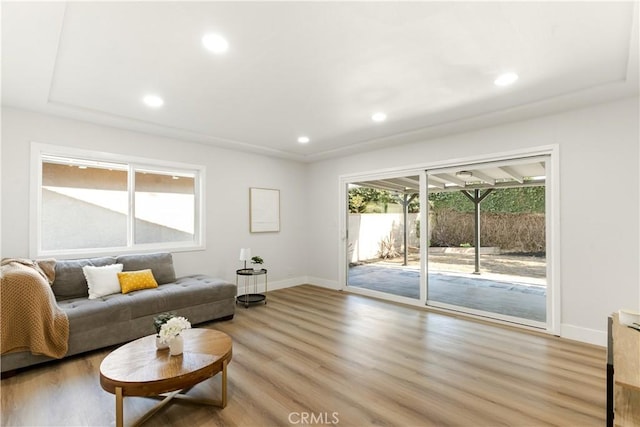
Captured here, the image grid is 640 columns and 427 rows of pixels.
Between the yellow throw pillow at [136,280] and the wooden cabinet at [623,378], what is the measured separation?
4137 millimetres

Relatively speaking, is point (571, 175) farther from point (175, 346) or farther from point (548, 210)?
point (175, 346)

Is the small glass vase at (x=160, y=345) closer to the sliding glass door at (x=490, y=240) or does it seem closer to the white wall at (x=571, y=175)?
the white wall at (x=571, y=175)

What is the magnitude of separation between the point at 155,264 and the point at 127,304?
0.87 metres

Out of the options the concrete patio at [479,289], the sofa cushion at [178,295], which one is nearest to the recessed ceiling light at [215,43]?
the sofa cushion at [178,295]

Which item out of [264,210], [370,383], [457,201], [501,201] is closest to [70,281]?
[264,210]

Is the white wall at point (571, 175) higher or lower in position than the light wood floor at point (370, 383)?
higher

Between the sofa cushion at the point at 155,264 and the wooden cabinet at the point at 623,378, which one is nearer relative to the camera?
the wooden cabinet at the point at 623,378

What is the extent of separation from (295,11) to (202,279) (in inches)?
140

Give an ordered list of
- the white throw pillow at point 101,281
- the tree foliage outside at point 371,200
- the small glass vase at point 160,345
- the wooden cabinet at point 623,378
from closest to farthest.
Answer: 1. the wooden cabinet at point 623,378
2. the small glass vase at point 160,345
3. the white throw pillow at point 101,281
4. the tree foliage outside at point 371,200

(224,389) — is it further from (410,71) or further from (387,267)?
(387,267)

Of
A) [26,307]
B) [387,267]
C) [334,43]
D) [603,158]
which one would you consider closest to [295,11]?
[334,43]

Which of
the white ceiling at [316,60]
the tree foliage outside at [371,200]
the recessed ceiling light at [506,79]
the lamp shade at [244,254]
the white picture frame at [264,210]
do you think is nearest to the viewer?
the white ceiling at [316,60]

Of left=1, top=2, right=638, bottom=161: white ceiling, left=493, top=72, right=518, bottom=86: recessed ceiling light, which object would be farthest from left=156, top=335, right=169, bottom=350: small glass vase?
left=493, top=72, right=518, bottom=86: recessed ceiling light

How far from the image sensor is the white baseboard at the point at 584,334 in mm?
3129
